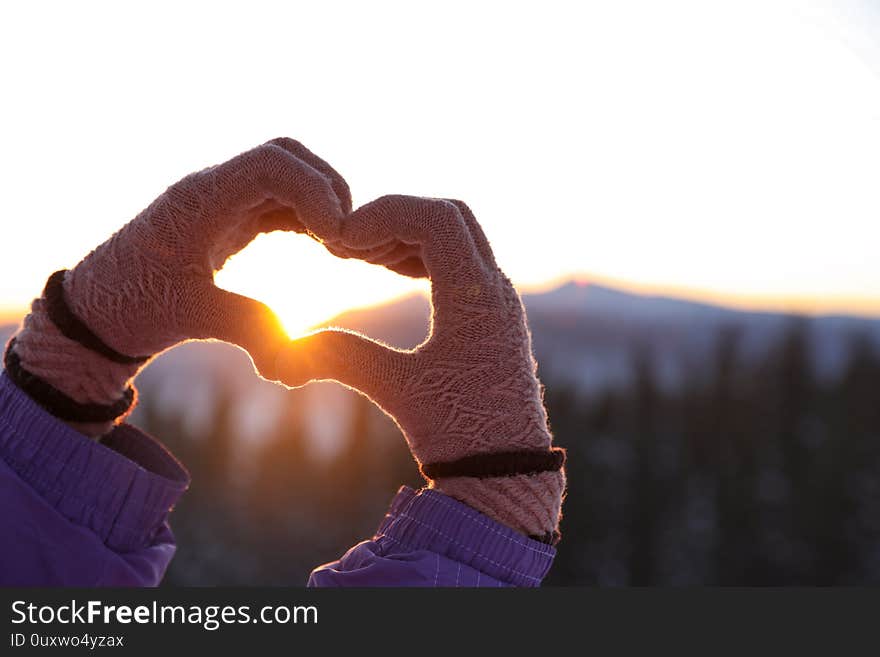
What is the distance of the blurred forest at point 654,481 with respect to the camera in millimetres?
31266

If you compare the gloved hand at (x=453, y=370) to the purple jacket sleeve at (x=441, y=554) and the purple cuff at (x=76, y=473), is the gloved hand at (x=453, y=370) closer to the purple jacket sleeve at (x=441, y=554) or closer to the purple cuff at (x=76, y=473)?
the purple jacket sleeve at (x=441, y=554)

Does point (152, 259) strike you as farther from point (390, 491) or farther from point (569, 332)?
point (569, 332)

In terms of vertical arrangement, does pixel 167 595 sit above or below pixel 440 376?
below

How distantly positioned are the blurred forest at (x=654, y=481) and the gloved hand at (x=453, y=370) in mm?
29037

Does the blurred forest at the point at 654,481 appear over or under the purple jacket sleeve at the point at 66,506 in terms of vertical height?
under

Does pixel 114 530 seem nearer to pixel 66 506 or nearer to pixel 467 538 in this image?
pixel 66 506

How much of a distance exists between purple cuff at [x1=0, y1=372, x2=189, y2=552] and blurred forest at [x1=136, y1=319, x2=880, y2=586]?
29.1 meters

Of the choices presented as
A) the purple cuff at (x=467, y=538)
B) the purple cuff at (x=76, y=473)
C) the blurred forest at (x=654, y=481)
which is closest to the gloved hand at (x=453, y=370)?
the purple cuff at (x=467, y=538)

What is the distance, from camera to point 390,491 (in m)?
32.4

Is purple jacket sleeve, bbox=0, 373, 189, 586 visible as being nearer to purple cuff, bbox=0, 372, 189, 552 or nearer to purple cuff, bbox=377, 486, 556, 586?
purple cuff, bbox=0, 372, 189, 552

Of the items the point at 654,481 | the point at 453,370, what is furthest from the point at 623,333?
the point at 453,370

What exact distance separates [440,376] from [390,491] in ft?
103

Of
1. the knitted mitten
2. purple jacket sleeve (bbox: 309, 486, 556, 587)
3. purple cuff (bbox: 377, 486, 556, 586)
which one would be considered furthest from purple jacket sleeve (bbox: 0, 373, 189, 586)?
purple cuff (bbox: 377, 486, 556, 586)

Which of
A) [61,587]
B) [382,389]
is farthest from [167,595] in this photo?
[382,389]
